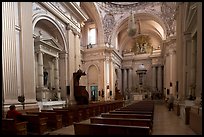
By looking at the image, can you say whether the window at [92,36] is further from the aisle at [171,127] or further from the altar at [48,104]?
the aisle at [171,127]

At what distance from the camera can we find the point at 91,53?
75.9ft

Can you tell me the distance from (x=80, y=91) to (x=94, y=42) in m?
11.8

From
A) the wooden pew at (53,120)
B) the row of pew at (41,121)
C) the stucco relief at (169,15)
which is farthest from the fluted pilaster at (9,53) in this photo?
the stucco relief at (169,15)

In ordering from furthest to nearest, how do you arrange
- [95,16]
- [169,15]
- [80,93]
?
1. [95,16]
2. [169,15]
3. [80,93]

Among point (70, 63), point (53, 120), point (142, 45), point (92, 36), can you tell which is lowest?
point (53, 120)

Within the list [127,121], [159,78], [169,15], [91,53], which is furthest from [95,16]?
[127,121]

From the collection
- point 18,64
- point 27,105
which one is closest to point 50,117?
point 27,105

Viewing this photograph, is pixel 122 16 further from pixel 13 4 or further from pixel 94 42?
pixel 13 4

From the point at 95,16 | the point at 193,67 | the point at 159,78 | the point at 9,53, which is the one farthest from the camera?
the point at 159,78

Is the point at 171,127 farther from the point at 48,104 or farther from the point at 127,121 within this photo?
the point at 48,104

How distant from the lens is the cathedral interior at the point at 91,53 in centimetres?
742

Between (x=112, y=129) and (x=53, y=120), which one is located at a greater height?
(x=112, y=129)

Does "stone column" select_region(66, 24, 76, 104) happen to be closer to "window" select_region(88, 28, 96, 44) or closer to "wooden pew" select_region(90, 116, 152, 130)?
"wooden pew" select_region(90, 116, 152, 130)

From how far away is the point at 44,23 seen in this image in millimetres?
11688
